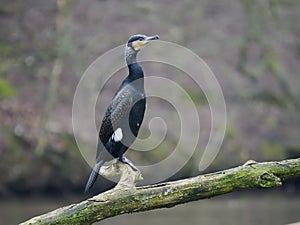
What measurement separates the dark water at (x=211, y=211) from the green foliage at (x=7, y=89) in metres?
2.04

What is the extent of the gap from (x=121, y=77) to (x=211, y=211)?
13.3 ft

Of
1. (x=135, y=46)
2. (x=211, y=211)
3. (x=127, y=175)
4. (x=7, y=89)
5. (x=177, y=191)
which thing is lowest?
(x=177, y=191)

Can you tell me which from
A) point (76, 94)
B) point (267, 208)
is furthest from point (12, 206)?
point (267, 208)

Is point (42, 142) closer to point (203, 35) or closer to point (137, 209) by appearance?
point (203, 35)

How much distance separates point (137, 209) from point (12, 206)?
8705 mm

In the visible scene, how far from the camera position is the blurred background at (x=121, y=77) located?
41.3 feet

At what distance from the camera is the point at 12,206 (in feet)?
43.1

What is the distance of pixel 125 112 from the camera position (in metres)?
5.85

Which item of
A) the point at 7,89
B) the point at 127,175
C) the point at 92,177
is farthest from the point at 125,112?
the point at 7,89

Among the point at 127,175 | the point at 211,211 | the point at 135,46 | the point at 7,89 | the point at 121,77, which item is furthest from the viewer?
the point at 121,77

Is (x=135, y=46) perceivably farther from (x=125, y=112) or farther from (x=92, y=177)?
(x=92, y=177)

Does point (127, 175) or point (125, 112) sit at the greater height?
point (125, 112)

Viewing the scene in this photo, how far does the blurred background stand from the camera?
12602 mm

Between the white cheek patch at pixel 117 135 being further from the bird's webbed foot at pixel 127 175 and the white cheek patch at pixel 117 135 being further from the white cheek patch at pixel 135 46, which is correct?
the white cheek patch at pixel 135 46
